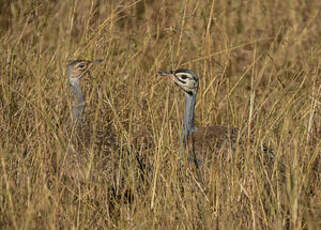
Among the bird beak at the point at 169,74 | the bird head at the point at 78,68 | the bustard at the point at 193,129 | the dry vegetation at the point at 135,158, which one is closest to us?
the dry vegetation at the point at 135,158

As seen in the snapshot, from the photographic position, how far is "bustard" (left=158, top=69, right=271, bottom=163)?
17.1 ft

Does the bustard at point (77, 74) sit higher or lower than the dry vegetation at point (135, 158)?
higher

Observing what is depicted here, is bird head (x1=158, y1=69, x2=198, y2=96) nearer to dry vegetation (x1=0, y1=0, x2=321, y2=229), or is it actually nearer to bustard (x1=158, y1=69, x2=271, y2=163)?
bustard (x1=158, y1=69, x2=271, y2=163)

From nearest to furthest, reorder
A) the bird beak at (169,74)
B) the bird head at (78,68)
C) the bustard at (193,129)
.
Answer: the bustard at (193,129) < the bird beak at (169,74) < the bird head at (78,68)

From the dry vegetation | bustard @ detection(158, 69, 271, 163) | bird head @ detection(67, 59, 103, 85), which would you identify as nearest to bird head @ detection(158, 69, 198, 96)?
bustard @ detection(158, 69, 271, 163)

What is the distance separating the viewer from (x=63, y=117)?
17.5 feet

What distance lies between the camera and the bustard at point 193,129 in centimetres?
520

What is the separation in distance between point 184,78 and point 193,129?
17.8 inches

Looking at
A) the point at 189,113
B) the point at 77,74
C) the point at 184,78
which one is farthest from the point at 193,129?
the point at 77,74

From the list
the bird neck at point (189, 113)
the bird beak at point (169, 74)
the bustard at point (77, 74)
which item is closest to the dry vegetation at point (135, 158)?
the bustard at point (77, 74)

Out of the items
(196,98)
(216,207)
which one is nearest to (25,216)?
(216,207)

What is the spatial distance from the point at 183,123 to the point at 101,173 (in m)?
1.25

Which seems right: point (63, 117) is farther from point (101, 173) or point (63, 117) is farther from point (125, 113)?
point (101, 173)

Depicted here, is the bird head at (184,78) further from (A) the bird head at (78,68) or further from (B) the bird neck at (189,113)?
(A) the bird head at (78,68)
